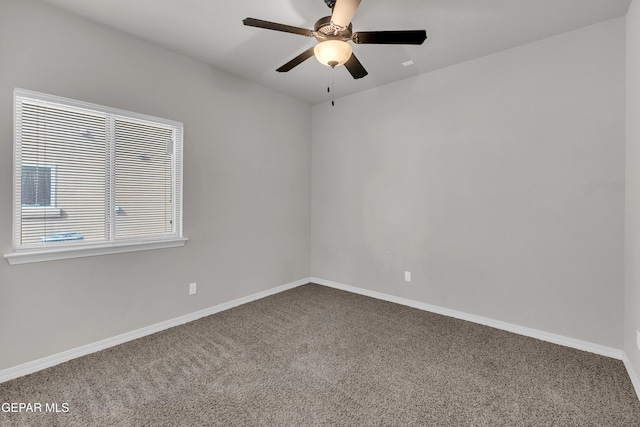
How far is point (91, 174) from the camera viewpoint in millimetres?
2541

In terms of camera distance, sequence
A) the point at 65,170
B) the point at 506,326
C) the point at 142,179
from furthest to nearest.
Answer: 1. the point at 506,326
2. the point at 142,179
3. the point at 65,170

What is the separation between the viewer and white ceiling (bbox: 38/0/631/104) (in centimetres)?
230

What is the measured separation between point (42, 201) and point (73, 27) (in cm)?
142

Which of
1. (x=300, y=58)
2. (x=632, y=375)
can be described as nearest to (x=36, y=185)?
(x=300, y=58)

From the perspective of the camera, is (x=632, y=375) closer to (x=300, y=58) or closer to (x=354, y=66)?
(x=354, y=66)

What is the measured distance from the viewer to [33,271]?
7.43 ft

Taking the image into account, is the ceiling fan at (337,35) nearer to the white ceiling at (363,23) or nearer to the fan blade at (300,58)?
the fan blade at (300,58)

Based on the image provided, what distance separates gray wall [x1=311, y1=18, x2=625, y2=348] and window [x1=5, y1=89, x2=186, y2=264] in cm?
235

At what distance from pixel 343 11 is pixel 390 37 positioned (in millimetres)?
386

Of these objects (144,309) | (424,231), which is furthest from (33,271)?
(424,231)

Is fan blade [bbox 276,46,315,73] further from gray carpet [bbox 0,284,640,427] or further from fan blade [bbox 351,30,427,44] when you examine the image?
gray carpet [bbox 0,284,640,427]

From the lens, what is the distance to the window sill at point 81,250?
7.20ft

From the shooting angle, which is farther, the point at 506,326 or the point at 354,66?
the point at 506,326

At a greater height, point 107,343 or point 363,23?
point 363,23
